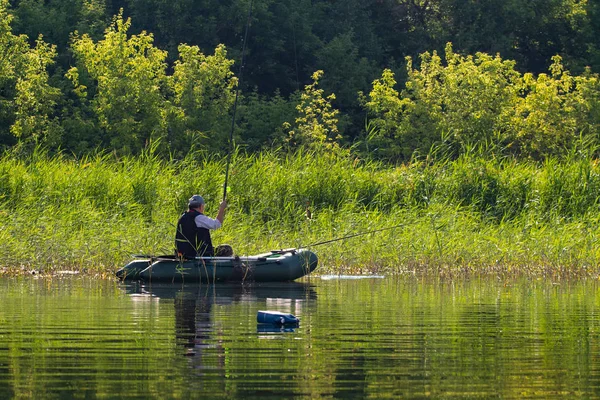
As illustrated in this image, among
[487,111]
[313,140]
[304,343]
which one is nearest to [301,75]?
[313,140]

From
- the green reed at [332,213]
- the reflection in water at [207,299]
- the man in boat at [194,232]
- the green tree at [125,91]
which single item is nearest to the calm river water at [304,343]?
the reflection in water at [207,299]

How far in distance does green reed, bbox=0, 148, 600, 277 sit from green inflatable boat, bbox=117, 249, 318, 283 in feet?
A: 4.28

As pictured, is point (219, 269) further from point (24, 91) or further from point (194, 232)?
point (24, 91)

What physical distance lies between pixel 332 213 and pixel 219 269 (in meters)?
5.76

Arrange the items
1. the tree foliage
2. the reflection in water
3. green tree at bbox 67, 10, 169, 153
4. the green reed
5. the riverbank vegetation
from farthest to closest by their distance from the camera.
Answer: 1. the tree foliage
2. green tree at bbox 67, 10, 169, 153
3. the riverbank vegetation
4. the green reed
5. the reflection in water

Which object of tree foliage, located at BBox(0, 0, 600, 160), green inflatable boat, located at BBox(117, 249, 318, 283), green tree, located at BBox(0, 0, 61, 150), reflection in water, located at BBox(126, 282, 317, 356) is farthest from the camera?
tree foliage, located at BBox(0, 0, 600, 160)

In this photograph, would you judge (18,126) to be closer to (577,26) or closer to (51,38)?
(51,38)

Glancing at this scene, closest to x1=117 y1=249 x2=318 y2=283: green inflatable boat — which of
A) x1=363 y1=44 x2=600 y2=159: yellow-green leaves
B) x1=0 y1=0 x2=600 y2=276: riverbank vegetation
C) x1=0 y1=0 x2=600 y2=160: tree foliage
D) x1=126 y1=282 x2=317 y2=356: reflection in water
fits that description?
x1=126 y1=282 x2=317 y2=356: reflection in water

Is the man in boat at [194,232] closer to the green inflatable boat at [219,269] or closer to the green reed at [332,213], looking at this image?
the green inflatable boat at [219,269]

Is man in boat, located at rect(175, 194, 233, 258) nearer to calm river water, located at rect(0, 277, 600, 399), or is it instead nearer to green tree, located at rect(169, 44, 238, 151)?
calm river water, located at rect(0, 277, 600, 399)

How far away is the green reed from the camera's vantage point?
18.0 m

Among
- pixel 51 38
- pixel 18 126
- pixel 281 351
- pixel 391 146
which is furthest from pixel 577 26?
pixel 281 351

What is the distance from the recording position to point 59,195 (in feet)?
71.0

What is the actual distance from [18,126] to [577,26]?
74.3 ft
